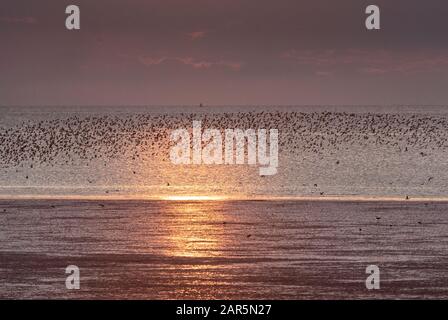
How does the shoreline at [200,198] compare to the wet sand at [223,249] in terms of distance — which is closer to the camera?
the wet sand at [223,249]

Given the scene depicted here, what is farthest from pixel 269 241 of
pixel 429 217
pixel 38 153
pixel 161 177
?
pixel 38 153

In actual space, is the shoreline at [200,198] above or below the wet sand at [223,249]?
above

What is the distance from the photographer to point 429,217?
3244 cm

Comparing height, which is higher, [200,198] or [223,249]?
[200,198]

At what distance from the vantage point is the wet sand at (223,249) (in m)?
21.4

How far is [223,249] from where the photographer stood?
86.7 ft

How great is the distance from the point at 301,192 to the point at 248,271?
23.6m

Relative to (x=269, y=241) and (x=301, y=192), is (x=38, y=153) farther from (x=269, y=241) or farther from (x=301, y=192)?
(x=269, y=241)

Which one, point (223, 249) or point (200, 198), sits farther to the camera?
point (200, 198)

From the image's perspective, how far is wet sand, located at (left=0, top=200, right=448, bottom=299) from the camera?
21438 mm

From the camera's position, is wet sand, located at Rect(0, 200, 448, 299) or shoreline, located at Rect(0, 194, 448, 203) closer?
wet sand, located at Rect(0, 200, 448, 299)

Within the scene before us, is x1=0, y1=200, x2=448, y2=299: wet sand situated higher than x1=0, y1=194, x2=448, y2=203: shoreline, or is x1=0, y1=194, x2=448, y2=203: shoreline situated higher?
x1=0, y1=194, x2=448, y2=203: shoreline
